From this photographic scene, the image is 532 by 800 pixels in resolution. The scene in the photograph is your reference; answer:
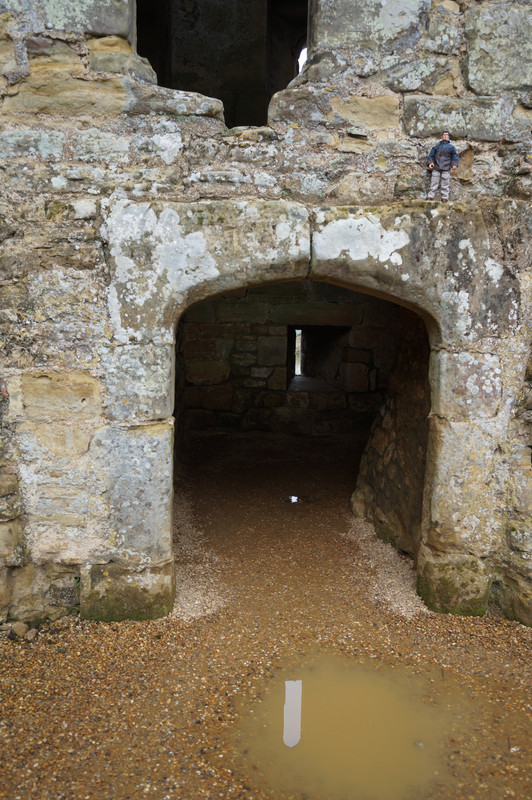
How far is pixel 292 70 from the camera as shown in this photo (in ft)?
23.8

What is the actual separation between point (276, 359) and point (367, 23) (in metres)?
4.39

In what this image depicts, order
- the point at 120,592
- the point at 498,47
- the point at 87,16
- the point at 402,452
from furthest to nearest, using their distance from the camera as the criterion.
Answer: the point at 402,452
the point at 120,592
the point at 498,47
the point at 87,16

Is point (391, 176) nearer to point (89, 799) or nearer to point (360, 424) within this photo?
point (89, 799)

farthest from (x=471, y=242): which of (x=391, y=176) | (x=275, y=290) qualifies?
(x=275, y=290)

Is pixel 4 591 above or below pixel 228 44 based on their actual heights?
below

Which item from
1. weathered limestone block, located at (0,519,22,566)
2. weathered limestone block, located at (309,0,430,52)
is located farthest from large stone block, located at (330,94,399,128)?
weathered limestone block, located at (0,519,22,566)

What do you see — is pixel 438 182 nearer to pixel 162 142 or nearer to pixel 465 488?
pixel 162 142

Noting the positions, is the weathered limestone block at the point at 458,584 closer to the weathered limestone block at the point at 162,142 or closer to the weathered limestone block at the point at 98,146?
the weathered limestone block at the point at 162,142

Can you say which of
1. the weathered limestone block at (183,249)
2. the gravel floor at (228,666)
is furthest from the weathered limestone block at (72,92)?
the gravel floor at (228,666)

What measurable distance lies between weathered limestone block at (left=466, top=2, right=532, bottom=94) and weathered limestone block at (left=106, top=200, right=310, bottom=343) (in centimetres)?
126

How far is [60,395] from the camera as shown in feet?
9.58

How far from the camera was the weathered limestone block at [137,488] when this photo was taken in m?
2.96

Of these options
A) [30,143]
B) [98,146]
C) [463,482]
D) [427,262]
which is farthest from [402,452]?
[30,143]

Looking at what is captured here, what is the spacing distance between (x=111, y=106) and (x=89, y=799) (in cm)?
313
